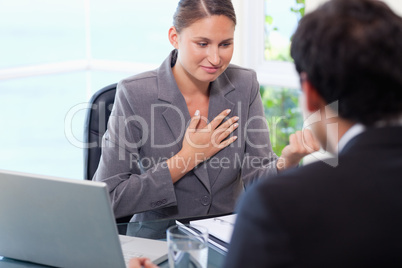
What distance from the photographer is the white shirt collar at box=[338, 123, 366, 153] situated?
2.94 feet

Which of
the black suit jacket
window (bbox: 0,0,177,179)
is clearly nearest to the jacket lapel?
the black suit jacket

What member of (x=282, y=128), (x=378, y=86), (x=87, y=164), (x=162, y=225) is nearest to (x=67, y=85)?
(x=282, y=128)

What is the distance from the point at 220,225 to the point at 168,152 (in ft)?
1.63

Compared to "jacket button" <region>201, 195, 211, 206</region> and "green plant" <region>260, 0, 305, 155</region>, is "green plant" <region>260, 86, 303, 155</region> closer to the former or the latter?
"green plant" <region>260, 0, 305, 155</region>

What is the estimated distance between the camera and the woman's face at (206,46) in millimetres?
1854

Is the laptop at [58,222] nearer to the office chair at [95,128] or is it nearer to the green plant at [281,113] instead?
the office chair at [95,128]

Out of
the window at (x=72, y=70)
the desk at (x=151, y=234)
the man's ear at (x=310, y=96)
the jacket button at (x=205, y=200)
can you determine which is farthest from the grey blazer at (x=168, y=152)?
the window at (x=72, y=70)

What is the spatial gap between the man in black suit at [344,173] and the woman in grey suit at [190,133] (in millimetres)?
871

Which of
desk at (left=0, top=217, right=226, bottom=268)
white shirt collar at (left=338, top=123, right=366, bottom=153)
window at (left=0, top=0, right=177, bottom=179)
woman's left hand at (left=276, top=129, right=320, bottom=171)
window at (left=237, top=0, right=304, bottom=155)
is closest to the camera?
white shirt collar at (left=338, top=123, right=366, bottom=153)

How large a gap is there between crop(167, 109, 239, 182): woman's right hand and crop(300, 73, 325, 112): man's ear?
969mm

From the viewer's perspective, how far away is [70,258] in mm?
1273

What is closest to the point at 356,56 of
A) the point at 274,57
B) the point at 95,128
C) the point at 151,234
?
the point at 151,234

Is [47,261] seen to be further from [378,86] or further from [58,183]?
[378,86]

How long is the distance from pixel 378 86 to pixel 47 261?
0.87 metres
